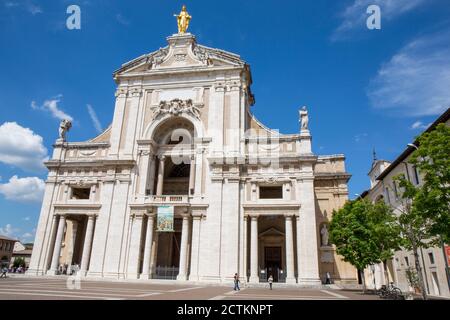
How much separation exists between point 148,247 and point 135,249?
133 cm

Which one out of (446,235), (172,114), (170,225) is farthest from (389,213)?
(172,114)

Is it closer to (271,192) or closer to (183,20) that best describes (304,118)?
(271,192)

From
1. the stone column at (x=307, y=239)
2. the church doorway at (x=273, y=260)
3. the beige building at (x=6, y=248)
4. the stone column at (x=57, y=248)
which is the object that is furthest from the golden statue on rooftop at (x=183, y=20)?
the beige building at (x=6, y=248)

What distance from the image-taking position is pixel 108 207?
106 ft

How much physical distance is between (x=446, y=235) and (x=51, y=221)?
3375 cm

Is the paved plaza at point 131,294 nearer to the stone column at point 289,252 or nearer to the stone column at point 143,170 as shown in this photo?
the stone column at point 289,252

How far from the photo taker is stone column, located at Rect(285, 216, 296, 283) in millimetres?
28109

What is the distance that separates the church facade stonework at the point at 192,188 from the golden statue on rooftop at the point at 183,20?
1.89m

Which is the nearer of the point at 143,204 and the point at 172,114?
the point at 143,204

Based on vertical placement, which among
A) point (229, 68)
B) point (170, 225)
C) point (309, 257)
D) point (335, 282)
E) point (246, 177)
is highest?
point (229, 68)

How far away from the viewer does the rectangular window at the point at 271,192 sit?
112ft

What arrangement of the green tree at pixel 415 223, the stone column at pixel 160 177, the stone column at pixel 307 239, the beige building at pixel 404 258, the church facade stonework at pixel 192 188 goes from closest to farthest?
the green tree at pixel 415 223, the beige building at pixel 404 258, the stone column at pixel 307 239, the church facade stonework at pixel 192 188, the stone column at pixel 160 177

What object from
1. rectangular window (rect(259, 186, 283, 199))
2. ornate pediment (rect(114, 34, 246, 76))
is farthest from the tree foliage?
ornate pediment (rect(114, 34, 246, 76))
